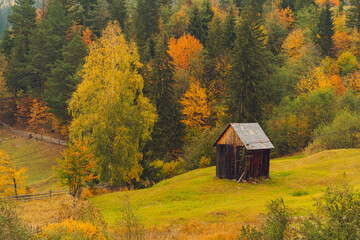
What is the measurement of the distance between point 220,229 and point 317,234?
26.5 ft

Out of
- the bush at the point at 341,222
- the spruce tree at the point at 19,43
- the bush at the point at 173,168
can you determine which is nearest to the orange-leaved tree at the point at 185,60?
the bush at the point at 173,168

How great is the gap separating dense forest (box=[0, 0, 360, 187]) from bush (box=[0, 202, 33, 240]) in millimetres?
15164

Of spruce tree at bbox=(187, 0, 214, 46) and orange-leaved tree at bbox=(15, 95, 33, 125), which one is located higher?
spruce tree at bbox=(187, 0, 214, 46)

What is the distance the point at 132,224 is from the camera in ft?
47.6

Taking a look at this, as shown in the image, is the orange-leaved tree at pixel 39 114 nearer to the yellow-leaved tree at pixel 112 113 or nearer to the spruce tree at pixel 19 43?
the spruce tree at pixel 19 43

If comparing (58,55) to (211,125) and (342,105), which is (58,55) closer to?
(211,125)

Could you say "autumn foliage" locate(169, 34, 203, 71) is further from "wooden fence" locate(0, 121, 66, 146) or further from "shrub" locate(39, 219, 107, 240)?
"shrub" locate(39, 219, 107, 240)

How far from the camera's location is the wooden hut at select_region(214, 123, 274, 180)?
1262 inches

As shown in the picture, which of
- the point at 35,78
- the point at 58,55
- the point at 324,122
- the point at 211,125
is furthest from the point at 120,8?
the point at 324,122

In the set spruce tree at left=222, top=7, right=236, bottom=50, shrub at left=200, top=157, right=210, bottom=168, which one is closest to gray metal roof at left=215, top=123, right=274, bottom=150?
shrub at left=200, top=157, right=210, bottom=168

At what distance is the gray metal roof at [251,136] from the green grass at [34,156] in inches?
1195

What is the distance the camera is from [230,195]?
27.8 meters

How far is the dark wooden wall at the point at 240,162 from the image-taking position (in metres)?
32.1

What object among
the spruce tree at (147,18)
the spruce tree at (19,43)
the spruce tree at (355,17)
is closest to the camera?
the spruce tree at (147,18)
